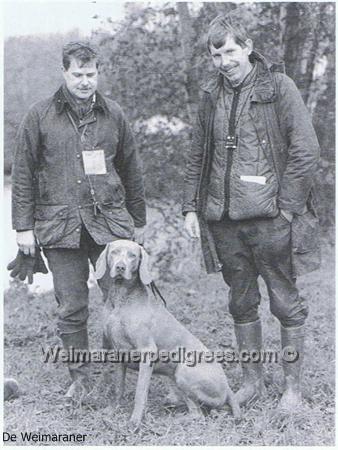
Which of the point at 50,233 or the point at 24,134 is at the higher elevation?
the point at 24,134

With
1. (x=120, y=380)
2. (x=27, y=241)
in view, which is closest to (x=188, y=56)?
(x=27, y=241)

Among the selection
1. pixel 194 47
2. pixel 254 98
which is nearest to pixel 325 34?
pixel 194 47

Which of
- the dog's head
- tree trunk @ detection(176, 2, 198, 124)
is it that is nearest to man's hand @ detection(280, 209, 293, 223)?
the dog's head

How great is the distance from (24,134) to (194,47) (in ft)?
11.9

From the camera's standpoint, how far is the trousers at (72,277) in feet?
14.8

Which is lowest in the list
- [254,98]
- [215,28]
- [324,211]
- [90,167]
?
[324,211]

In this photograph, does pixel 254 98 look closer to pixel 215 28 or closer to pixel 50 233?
pixel 215 28

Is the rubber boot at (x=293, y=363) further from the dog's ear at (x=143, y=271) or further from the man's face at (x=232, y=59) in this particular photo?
the man's face at (x=232, y=59)

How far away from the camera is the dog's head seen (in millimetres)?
4012

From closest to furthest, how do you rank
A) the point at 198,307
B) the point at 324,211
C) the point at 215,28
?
the point at 215,28 < the point at 198,307 < the point at 324,211

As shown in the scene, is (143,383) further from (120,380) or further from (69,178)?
(69,178)

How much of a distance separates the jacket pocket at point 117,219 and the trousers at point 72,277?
17 centimetres

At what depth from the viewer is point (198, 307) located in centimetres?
682

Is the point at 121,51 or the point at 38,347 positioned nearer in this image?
the point at 38,347
